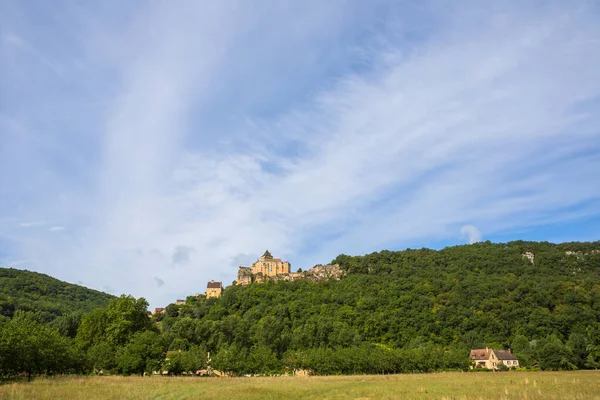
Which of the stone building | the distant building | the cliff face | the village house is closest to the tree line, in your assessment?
the village house

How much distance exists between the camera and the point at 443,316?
117812 mm

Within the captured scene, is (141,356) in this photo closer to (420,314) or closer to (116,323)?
(116,323)

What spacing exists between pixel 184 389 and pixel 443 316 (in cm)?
9693

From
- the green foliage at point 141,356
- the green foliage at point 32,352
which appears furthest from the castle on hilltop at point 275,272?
the green foliage at point 32,352

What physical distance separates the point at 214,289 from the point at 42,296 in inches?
2333

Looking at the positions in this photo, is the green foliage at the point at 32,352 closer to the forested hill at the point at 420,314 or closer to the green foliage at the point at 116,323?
the green foliage at the point at 116,323

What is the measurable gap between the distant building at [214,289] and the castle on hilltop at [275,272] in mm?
6900

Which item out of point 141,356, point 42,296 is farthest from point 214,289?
point 141,356

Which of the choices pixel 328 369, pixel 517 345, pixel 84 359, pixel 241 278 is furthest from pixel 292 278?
pixel 84 359

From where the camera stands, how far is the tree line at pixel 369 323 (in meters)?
56.9

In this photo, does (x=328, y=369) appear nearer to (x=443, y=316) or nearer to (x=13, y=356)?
(x=13, y=356)

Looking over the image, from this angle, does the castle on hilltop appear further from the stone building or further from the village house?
the village house

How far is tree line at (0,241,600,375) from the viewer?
56.9 meters

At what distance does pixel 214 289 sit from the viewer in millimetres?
171375
